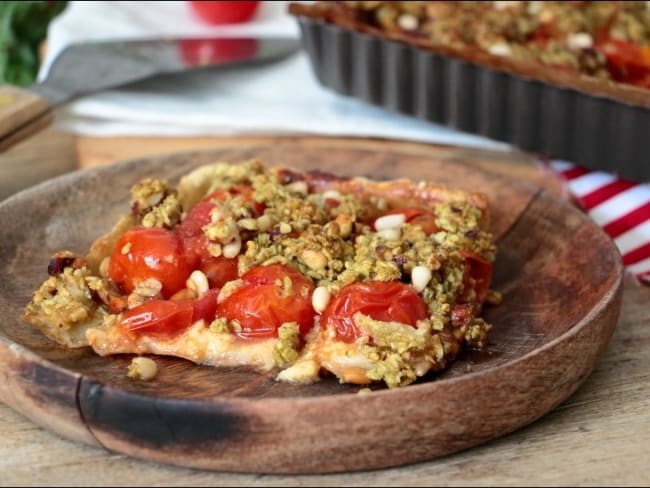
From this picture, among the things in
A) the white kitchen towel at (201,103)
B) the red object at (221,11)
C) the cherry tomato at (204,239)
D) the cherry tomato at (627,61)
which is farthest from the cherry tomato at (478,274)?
the red object at (221,11)

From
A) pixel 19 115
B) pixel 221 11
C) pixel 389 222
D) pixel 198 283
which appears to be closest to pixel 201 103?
pixel 221 11

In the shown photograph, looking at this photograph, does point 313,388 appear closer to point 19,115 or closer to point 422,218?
point 422,218

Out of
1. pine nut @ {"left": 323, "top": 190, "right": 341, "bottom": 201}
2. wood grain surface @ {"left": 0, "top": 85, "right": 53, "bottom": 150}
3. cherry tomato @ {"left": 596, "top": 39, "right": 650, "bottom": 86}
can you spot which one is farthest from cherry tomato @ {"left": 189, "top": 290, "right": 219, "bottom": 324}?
cherry tomato @ {"left": 596, "top": 39, "right": 650, "bottom": 86}

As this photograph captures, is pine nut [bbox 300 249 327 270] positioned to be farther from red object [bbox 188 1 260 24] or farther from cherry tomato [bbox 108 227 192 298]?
red object [bbox 188 1 260 24]

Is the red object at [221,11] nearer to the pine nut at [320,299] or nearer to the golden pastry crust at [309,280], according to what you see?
the golden pastry crust at [309,280]

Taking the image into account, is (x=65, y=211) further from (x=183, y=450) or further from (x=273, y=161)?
(x=183, y=450)

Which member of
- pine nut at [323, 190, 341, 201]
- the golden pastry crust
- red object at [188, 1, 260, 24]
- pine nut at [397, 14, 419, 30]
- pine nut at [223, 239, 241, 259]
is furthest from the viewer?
red object at [188, 1, 260, 24]

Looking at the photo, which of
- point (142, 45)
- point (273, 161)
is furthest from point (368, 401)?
point (142, 45)
